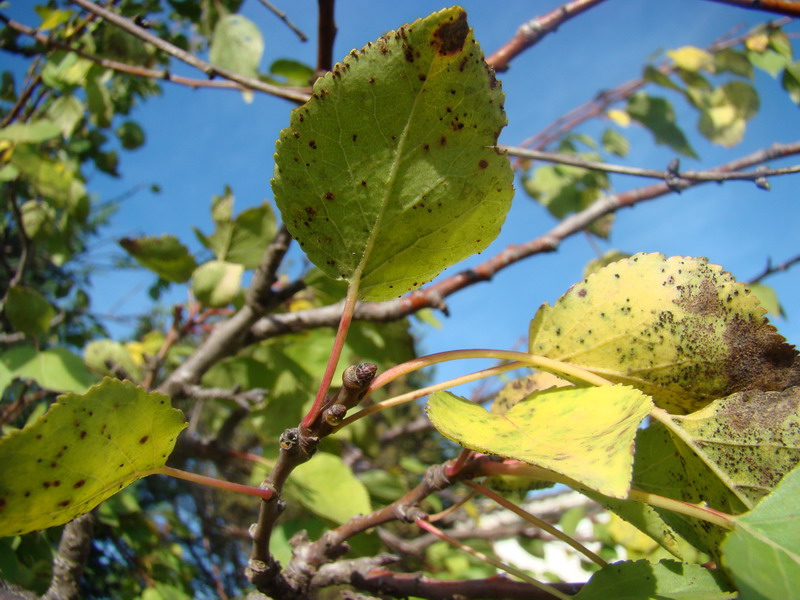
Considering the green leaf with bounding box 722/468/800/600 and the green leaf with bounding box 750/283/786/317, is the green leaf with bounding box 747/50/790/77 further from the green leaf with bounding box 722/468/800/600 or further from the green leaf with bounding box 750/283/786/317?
the green leaf with bounding box 722/468/800/600

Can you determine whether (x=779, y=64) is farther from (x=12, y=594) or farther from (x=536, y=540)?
(x=12, y=594)

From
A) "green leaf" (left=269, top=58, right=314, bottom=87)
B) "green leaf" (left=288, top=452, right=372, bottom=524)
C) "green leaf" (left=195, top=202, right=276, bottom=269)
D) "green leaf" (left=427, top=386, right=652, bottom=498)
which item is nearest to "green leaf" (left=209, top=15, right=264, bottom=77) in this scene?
"green leaf" (left=269, top=58, right=314, bottom=87)

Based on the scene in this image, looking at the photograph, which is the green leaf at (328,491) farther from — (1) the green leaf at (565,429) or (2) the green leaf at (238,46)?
(2) the green leaf at (238,46)

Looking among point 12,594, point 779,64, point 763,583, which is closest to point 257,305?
point 12,594


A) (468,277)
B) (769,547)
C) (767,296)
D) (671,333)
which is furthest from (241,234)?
(767,296)

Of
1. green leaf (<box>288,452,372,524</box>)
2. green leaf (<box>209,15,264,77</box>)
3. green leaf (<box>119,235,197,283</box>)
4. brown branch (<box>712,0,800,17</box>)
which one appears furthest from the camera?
green leaf (<box>209,15,264,77</box>)

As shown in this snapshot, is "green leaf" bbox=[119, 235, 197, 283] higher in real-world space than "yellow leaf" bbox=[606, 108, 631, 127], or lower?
lower
